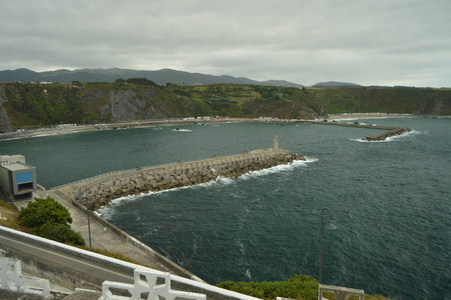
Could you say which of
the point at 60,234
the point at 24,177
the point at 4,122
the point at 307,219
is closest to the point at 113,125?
the point at 4,122

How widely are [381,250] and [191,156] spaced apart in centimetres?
5575

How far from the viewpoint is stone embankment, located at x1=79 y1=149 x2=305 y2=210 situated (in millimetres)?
49297

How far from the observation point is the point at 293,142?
106 metres

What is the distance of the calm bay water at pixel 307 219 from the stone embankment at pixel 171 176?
2.84 m

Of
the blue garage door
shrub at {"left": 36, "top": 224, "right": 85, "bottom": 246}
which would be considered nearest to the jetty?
the blue garage door

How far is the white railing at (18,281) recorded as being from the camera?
13938 millimetres

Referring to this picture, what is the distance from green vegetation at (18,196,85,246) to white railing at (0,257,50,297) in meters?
13.4

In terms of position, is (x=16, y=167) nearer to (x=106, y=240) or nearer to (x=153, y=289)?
(x=106, y=240)

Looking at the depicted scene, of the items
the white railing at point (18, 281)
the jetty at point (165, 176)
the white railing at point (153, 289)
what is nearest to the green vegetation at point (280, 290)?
the white railing at point (153, 289)

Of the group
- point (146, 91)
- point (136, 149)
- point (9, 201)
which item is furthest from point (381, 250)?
point (146, 91)

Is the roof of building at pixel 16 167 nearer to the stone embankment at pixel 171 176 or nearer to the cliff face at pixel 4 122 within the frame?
the stone embankment at pixel 171 176

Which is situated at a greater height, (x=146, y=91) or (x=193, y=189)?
(x=146, y=91)

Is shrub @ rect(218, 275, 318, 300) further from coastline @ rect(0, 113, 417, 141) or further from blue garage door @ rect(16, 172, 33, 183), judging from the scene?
coastline @ rect(0, 113, 417, 141)

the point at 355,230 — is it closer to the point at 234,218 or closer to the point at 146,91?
the point at 234,218
